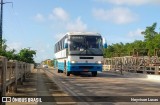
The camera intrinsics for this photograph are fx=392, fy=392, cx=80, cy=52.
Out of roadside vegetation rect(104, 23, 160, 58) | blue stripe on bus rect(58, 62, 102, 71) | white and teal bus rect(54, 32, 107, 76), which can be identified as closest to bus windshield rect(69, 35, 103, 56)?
white and teal bus rect(54, 32, 107, 76)

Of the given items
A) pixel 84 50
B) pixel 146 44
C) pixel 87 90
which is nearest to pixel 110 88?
pixel 87 90

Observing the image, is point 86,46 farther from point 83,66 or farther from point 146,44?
point 146,44

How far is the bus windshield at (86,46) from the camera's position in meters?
31.1

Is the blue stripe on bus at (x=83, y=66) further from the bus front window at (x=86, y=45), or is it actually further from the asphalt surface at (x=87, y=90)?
the asphalt surface at (x=87, y=90)

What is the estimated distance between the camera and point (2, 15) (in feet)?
136

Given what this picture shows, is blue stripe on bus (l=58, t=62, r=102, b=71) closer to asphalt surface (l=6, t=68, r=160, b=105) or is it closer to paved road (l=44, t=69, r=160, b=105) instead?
paved road (l=44, t=69, r=160, b=105)

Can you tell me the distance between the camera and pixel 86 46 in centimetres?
3112

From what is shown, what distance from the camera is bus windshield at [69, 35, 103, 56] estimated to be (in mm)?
31094

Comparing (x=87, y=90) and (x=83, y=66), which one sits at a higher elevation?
(x=83, y=66)

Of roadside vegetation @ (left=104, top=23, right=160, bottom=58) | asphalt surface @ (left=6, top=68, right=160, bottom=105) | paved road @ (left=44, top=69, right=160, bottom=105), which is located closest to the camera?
asphalt surface @ (left=6, top=68, right=160, bottom=105)

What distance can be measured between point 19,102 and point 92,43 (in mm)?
19153

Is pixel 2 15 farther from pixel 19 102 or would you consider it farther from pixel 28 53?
pixel 19 102

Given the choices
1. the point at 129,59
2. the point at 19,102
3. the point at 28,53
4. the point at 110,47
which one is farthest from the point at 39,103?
the point at 110,47

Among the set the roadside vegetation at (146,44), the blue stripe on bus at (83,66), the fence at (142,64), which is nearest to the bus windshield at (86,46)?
the blue stripe on bus at (83,66)
